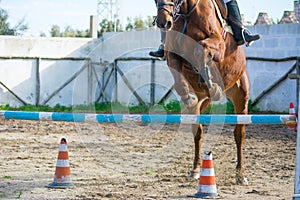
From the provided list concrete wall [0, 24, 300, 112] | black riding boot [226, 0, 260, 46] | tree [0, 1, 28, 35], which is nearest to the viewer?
black riding boot [226, 0, 260, 46]

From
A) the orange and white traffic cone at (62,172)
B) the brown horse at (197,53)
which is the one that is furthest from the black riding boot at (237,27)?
the orange and white traffic cone at (62,172)

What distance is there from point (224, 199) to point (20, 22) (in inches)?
825

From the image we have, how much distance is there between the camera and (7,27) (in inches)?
1009

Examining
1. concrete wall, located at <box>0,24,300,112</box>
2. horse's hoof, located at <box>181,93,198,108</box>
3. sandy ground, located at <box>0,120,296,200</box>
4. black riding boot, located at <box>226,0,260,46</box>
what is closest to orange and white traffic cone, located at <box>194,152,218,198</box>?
sandy ground, located at <box>0,120,296,200</box>

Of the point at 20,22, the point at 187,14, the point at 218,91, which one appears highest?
the point at 20,22

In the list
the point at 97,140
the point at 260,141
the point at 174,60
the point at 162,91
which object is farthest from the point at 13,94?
the point at 174,60

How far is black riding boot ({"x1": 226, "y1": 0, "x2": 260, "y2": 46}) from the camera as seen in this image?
797cm

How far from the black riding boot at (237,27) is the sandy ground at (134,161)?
184cm

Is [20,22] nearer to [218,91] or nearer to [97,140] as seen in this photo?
[97,140]

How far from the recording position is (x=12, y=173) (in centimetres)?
797

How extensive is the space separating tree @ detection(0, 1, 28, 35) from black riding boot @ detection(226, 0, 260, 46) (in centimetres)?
1837

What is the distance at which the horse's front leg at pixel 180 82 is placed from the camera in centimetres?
717

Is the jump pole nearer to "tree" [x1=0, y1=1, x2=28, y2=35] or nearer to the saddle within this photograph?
the saddle

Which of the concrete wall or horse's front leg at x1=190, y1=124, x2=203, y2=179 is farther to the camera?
the concrete wall
